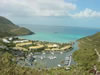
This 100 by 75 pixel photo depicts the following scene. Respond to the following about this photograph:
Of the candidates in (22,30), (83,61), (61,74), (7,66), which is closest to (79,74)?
(61,74)

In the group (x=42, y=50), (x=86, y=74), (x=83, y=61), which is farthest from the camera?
(x=42, y=50)

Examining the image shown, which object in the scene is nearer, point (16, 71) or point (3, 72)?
point (3, 72)

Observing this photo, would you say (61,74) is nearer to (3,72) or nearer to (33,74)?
(33,74)

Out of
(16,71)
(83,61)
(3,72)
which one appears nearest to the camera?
(3,72)

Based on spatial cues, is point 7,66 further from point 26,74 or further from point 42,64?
point 42,64

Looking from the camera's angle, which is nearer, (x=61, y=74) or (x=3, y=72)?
(x=3, y=72)

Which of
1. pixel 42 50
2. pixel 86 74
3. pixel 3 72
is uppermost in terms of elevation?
pixel 3 72

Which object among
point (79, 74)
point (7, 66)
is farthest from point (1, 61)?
point (79, 74)

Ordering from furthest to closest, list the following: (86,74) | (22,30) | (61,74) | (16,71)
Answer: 1. (22,30)
2. (86,74)
3. (61,74)
4. (16,71)

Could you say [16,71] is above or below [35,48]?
above

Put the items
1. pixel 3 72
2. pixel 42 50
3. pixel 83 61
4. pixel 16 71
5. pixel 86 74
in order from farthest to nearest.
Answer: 1. pixel 42 50
2. pixel 83 61
3. pixel 86 74
4. pixel 16 71
5. pixel 3 72
